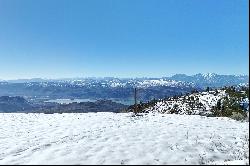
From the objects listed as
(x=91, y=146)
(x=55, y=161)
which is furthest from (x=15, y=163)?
(x=91, y=146)

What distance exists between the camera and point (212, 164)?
12570mm

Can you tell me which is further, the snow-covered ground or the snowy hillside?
the snowy hillside

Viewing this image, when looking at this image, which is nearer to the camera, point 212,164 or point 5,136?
point 212,164

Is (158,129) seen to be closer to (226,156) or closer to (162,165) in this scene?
(226,156)

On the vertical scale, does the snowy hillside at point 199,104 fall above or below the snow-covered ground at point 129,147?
below

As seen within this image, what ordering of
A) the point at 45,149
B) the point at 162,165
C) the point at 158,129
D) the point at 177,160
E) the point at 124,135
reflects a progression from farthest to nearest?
the point at 158,129 < the point at 124,135 < the point at 45,149 < the point at 177,160 < the point at 162,165

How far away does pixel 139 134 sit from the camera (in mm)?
19438

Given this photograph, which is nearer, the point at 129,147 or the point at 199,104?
the point at 129,147

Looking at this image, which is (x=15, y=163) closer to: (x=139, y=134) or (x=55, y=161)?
(x=55, y=161)

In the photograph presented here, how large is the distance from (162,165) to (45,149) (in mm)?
5837

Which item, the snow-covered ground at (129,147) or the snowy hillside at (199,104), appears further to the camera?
the snowy hillside at (199,104)

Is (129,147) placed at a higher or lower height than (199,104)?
higher

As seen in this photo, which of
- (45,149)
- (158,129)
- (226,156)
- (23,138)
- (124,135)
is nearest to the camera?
(226,156)

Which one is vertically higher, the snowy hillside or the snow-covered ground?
the snow-covered ground
